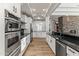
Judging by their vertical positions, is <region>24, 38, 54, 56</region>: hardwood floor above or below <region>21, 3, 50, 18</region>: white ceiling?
below

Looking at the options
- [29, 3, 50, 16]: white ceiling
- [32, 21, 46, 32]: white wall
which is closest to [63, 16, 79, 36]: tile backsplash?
[29, 3, 50, 16]: white ceiling

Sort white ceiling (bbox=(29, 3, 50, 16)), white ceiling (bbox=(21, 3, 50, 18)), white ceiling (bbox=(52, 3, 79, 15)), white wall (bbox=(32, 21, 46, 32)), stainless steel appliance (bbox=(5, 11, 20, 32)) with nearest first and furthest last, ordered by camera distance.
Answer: stainless steel appliance (bbox=(5, 11, 20, 32)) → white ceiling (bbox=(21, 3, 50, 18)) → white ceiling (bbox=(29, 3, 50, 16)) → white ceiling (bbox=(52, 3, 79, 15)) → white wall (bbox=(32, 21, 46, 32))

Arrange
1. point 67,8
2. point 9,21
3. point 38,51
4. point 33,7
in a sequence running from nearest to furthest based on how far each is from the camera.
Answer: point 9,21 → point 38,51 → point 33,7 → point 67,8

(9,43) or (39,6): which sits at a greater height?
(39,6)

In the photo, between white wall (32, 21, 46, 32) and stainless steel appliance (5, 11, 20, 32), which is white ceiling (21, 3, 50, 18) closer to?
stainless steel appliance (5, 11, 20, 32)

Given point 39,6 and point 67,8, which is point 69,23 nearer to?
point 67,8

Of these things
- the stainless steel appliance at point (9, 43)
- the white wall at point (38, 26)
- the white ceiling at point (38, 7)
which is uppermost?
the white ceiling at point (38, 7)

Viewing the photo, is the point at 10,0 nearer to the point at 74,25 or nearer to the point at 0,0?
the point at 0,0

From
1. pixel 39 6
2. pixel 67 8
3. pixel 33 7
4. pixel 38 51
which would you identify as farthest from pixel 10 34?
pixel 67 8

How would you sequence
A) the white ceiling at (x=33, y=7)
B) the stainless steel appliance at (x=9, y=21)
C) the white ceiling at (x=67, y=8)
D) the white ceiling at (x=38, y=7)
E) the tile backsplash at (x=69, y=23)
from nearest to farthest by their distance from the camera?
the stainless steel appliance at (x=9, y=21) → the white ceiling at (x=38, y=7) → the white ceiling at (x=33, y=7) → the white ceiling at (x=67, y=8) → the tile backsplash at (x=69, y=23)

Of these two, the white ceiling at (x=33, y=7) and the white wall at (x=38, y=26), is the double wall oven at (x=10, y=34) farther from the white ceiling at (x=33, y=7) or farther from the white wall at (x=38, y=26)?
the white wall at (x=38, y=26)

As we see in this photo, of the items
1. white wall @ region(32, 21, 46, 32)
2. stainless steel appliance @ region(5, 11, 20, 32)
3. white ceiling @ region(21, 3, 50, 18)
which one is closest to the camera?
stainless steel appliance @ region(5, 11, 20, 32)

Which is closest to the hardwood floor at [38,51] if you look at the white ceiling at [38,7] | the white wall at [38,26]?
the white ceiling at [38,7]

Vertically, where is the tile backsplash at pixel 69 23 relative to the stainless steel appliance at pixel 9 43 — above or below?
above
